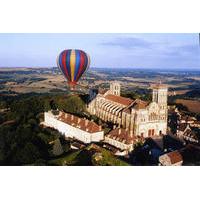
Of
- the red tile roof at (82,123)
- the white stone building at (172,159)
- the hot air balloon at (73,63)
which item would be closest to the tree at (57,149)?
the red tile roof at (82,123)

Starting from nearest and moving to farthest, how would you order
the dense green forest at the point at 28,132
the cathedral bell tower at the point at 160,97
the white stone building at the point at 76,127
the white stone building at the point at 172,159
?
1. the white stone building at the point at 172,159
2. the dense green forest at the point at 28,132
3. the white stone building at the point at 76,127
4. the cathedral bell tower at the point at 160,97

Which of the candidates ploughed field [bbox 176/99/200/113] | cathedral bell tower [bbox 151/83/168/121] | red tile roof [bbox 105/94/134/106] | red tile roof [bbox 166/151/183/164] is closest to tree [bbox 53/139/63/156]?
red tile roof [bbox 166/151/183/164]

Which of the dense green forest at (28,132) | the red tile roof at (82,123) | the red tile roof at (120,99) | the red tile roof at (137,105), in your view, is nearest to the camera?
the dense green forest at (28,132)

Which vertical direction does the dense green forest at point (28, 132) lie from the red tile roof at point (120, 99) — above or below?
below

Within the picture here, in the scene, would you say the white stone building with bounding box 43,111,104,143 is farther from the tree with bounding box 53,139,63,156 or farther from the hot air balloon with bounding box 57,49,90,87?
the hot air balloon with bounding box 57,49,90,87

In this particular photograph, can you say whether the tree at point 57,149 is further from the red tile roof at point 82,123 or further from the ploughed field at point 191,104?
the ploughed field at point 191,104

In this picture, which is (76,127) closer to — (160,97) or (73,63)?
(73,63)
